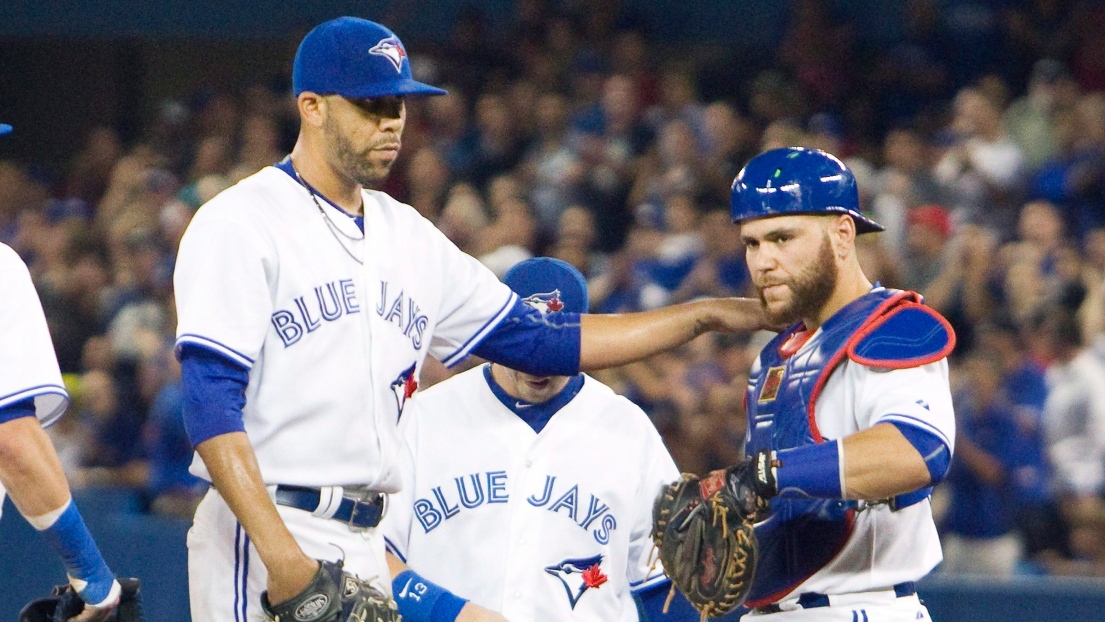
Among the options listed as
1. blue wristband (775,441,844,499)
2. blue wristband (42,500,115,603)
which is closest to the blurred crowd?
blue wristband (42,500,115,603)

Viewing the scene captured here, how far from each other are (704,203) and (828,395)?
5.68 meters

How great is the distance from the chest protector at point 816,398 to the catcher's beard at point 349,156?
1.12 metres

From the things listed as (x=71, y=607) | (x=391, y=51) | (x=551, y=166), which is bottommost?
(x=71, y=607)

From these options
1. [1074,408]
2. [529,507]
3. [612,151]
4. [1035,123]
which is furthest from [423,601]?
[612,151]

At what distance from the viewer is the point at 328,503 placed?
3.51 metres

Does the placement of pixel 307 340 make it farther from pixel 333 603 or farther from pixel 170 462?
pixel 170 462

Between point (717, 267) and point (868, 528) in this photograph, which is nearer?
point (868, 528)

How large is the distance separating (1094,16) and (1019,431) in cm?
376

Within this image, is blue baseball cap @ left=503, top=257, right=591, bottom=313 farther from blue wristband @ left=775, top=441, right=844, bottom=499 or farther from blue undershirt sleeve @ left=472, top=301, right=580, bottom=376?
blue wristband @ left=775, top=441, right=844, bottom=499

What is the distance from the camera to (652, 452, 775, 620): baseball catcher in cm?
340

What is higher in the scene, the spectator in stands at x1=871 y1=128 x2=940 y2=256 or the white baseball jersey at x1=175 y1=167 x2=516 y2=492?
the spectator in stands at x1=871 y1=128 x2=940 y2=256

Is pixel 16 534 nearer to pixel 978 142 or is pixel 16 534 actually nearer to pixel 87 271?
pixel 87 271

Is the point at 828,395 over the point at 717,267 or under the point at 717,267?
under

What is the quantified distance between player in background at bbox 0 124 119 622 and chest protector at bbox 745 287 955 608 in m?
1.76
